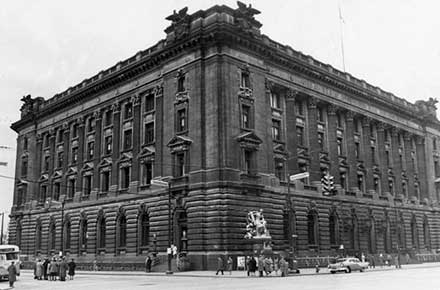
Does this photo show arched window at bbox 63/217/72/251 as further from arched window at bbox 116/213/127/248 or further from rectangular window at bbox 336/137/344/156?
rectangular window at bbox 336/137/344/156

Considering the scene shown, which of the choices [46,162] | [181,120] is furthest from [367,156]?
[46,162]

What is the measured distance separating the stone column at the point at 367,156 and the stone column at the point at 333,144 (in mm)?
6909

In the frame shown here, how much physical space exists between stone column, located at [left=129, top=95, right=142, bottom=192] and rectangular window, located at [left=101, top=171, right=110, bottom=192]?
5.87 meters

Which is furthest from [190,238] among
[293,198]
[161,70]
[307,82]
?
[307,82]

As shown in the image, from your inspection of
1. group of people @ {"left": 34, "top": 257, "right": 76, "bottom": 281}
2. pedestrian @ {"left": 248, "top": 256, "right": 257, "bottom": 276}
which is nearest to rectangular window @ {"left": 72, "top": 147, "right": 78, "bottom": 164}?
group of people @ {"left": 34, "top": 257, "right": 76, "bottom": 281}

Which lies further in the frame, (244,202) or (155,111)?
(155,111)

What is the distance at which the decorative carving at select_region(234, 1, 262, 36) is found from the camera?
52.4 m

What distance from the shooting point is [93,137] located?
67.1 m

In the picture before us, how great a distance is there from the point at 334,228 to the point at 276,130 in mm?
14004

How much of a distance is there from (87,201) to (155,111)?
52.6 ft

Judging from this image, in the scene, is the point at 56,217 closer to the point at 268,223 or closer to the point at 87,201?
the point at 87,201

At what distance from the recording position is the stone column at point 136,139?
57.7m

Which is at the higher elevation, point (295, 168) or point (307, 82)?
point (307, 82)

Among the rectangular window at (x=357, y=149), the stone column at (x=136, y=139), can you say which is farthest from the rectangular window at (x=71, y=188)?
the rectangular window at (x=357, y=149)
